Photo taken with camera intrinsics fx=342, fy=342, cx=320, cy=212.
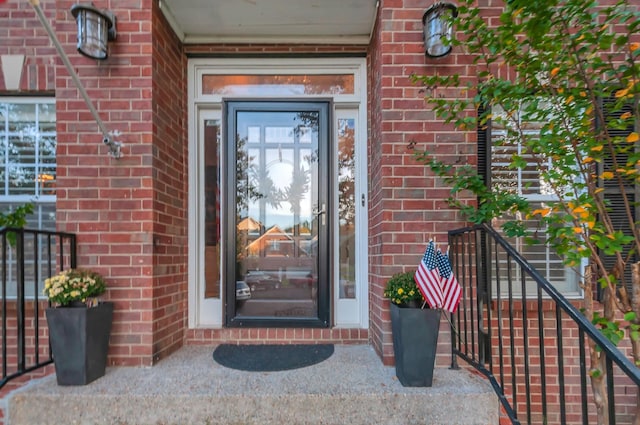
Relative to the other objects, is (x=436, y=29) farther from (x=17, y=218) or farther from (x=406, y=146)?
(x=17, y=218)

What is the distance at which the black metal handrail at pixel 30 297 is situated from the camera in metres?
2.02

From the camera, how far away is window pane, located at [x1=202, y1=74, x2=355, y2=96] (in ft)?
9.63

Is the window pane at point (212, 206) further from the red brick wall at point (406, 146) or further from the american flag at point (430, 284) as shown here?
the american flag at point (430, 284)

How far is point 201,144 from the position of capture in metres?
2.99

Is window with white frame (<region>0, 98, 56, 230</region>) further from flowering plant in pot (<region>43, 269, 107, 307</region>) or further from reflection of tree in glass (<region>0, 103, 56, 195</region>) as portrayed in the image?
flowering plant in pot (<region>43, 269, 107, 307</region>)

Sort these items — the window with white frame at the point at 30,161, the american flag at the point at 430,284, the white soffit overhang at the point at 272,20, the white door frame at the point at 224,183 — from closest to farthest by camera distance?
the american flag at the point at 430,284, the white soffit overhang at the point at 272,20, the window with white frame at the point at 30,161, the white door frame at the point at 224,183

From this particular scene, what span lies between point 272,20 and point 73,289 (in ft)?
7.57

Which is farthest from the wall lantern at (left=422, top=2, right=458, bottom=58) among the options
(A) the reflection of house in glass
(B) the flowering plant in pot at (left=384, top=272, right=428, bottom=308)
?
(A) the reflection of house in glass

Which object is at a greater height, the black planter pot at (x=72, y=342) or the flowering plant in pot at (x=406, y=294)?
the flowering plant in pot at (x=406, y=294)

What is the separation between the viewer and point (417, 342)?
192 cm

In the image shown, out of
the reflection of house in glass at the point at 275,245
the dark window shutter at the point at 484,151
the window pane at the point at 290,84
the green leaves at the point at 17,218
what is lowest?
the reflection of house in glass at the point at 275,245

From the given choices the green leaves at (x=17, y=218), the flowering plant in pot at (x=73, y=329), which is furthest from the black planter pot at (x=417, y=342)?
the green leaves at (x=17, y=218)

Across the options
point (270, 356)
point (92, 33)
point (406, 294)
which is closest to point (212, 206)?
point (270, 356)

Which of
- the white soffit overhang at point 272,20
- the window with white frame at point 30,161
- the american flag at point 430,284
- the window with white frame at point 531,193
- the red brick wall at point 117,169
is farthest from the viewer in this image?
the window with white frame at point 30,161
